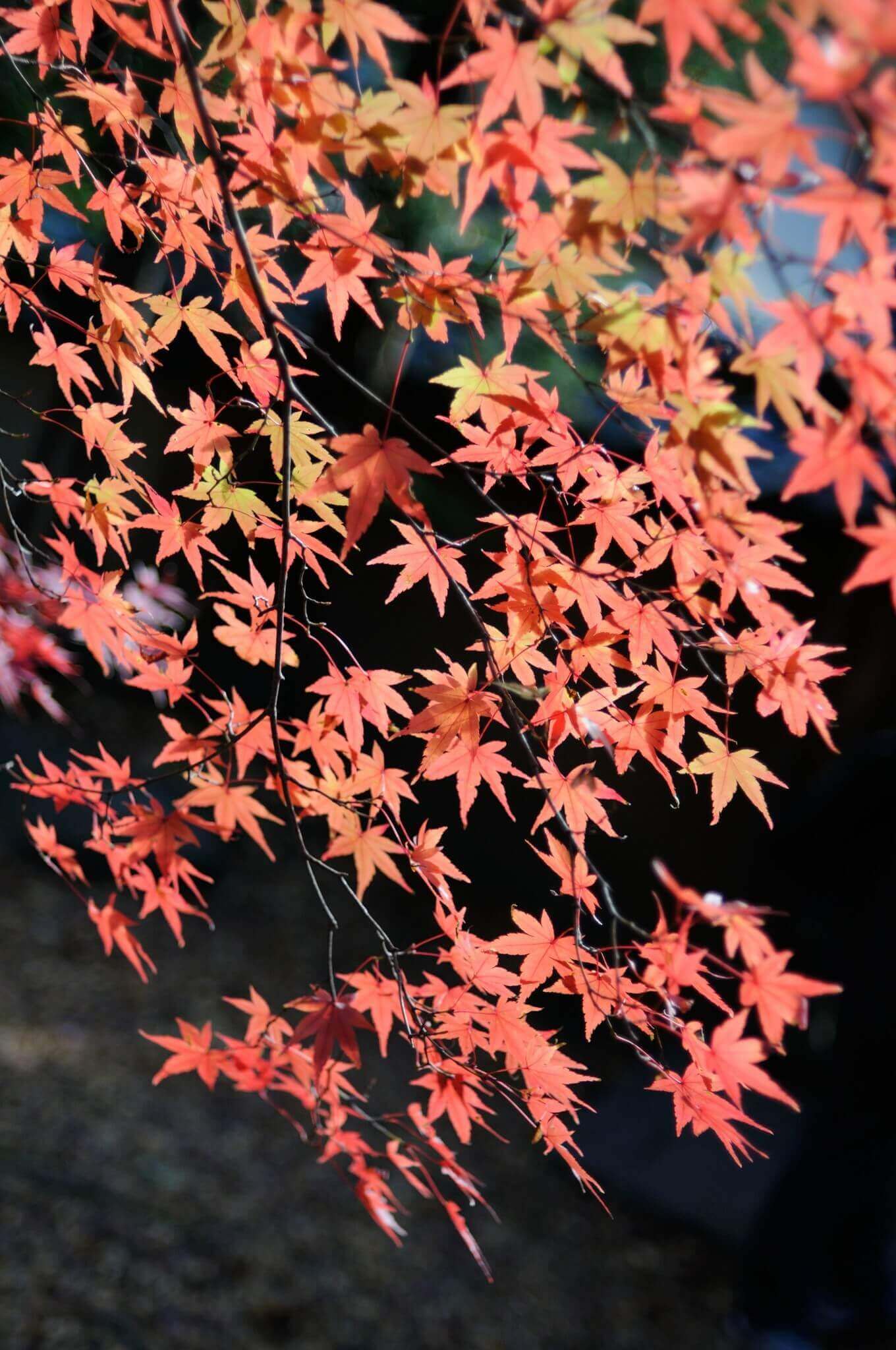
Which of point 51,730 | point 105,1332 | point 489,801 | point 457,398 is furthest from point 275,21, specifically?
point 51,730

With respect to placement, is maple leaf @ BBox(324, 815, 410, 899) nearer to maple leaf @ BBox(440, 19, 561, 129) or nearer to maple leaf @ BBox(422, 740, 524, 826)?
maple leaf @ BBox(422, 740, 524, 826)

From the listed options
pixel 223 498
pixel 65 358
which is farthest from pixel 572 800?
pixel 65 358

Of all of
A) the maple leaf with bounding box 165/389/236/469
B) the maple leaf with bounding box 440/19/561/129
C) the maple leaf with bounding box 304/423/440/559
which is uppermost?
the maple leaf with bounding box 440/19/561/129

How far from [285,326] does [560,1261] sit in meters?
3.07

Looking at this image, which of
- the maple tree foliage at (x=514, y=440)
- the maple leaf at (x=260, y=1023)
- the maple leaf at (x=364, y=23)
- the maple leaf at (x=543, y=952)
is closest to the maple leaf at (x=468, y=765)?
the maple tree foliage at (x=514, y=440)

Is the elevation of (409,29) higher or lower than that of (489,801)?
higher

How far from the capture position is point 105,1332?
2.53 meters

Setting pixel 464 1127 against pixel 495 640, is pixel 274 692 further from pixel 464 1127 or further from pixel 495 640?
pixel 464 1127

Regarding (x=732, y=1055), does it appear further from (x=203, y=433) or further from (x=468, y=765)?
(x=203, y=433)

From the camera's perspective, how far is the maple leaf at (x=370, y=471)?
3.05 feet

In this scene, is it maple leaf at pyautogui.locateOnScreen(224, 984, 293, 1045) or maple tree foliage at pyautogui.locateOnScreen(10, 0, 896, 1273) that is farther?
maple leaf at pyautogui.locateOnScreen(224, 984, 293, 1045)

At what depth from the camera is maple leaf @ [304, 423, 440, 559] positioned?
3.05 feet

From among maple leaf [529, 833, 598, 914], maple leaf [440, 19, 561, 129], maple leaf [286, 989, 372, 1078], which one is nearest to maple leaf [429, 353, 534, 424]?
maple leaf [440, 19, 561, 129]

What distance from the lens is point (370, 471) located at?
95cm
